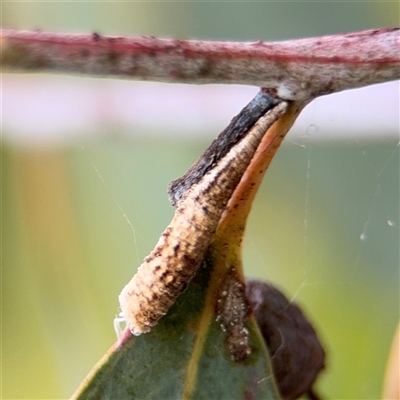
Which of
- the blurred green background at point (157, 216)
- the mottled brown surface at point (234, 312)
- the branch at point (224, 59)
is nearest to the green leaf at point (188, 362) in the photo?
the mottled brown surface at point (234, 312)

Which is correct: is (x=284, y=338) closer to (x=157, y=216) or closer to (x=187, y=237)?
(x=187, y=237)

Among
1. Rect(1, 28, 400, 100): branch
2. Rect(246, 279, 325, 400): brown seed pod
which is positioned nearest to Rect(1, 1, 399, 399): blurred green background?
Rect(246, 279, 325, 400): brown seed pod

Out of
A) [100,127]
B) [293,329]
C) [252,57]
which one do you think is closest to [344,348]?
[293,329]

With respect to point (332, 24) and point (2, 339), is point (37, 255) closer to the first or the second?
point (2, 339)

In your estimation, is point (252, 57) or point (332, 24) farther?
point (332, 24)

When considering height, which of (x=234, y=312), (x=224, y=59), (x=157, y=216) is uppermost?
(x=224, y=59)

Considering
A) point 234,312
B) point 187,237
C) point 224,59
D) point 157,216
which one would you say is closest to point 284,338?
point 234,312

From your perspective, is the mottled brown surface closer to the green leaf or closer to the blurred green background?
the green leaf
